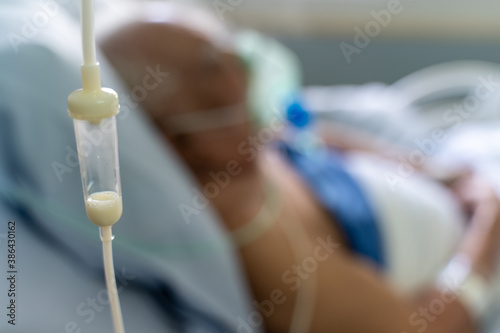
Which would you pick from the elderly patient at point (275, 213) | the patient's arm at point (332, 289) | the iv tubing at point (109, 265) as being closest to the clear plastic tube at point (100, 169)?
the iv tubing at point (109, 265)

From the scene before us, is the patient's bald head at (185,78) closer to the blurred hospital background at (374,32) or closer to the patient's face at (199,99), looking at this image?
the patient's face at (199,99)

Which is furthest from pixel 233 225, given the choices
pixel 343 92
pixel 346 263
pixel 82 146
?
pixel 343 92

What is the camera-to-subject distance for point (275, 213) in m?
1.04

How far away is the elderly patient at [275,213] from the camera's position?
34.9 inches

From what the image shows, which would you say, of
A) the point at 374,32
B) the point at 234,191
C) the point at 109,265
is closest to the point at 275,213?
the point at 234,191

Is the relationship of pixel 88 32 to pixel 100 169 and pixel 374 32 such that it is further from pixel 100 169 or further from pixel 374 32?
pixel 374 32

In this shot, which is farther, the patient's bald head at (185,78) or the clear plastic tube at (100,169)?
the patient's bald head at (185,78)

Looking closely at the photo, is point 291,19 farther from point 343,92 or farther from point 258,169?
point 258,169

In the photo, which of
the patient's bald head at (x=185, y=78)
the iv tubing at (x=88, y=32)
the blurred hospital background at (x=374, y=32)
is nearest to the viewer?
the iv tubing at (x=88, y=32)

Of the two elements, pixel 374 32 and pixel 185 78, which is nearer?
pixel 185 78

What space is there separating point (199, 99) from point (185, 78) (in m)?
Result: 0.04

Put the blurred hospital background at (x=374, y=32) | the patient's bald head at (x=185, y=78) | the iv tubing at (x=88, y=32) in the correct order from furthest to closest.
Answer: the blurred hospital background at (x=374, y=32) < the patient's bald head at (x=185, y=78) < the iv tubing at (x=88, y=32)

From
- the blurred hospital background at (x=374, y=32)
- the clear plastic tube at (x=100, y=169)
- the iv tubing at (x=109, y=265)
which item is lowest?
the iv tubing at (x=109, y=265)

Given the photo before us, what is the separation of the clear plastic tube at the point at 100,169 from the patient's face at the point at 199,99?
1.53 feet
